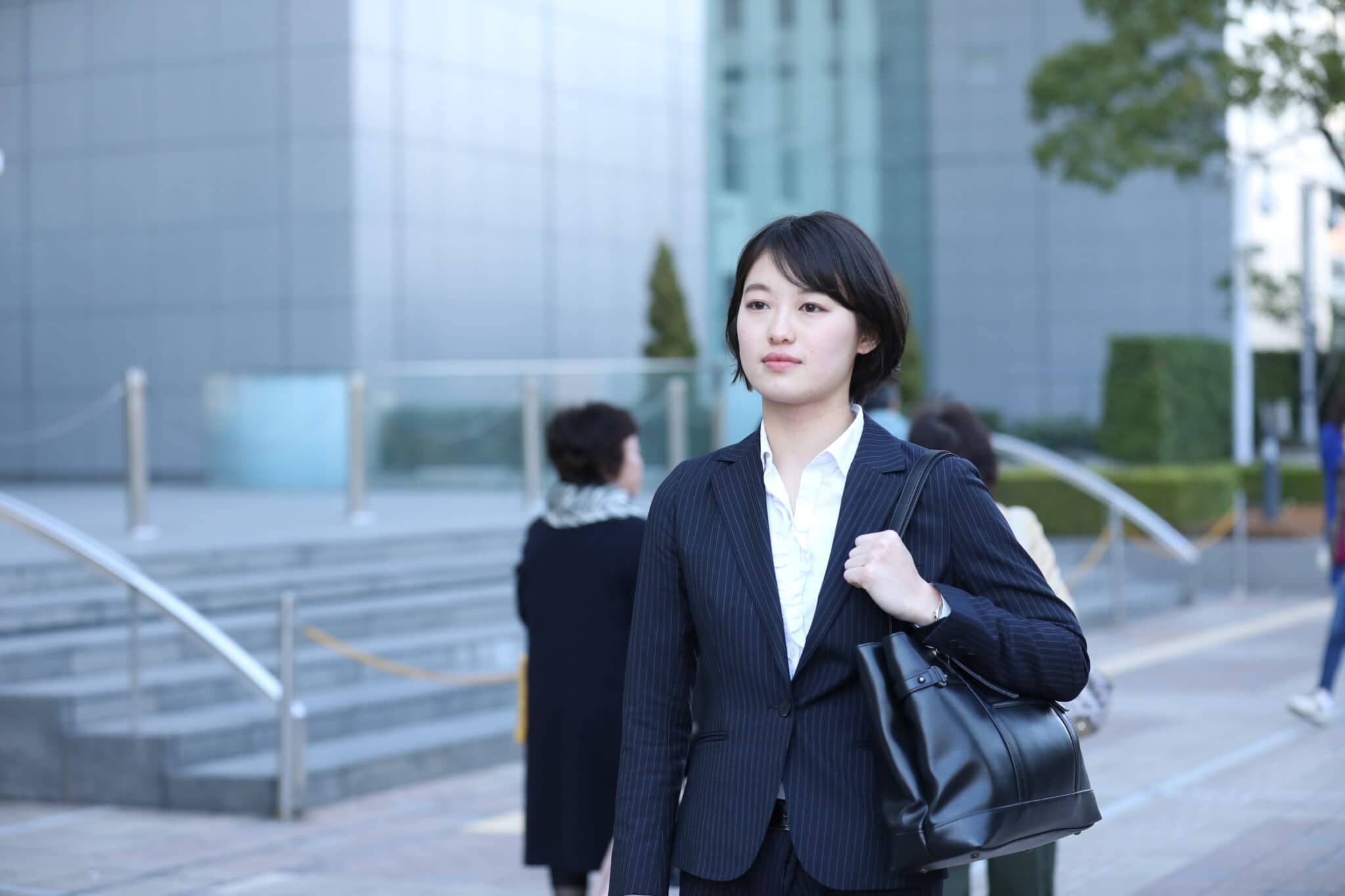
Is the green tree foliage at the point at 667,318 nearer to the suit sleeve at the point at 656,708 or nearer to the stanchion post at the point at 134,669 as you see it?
the stanchion post at the point at 134,669

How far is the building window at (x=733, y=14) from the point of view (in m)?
29.8

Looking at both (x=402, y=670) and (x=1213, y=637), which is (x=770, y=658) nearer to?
(x=402, y=670)

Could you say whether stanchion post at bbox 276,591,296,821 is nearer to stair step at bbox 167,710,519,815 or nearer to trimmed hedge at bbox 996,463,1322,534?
stair step at bbox 167,710,519,815

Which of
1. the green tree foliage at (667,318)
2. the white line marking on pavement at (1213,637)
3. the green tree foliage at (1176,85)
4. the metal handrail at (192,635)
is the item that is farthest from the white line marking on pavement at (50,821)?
the green tree foliage at (667,318)

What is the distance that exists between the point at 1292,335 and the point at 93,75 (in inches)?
874

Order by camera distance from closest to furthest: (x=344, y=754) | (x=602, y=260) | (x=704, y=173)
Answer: (x=344, y=754), (x=602, y=260), (x=704, y=173)

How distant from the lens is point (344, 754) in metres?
8.06

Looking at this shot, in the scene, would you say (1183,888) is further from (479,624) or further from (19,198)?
(19,198)

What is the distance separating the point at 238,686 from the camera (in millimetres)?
8664

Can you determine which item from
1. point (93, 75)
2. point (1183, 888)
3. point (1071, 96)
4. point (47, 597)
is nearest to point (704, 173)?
point (1071, 96)

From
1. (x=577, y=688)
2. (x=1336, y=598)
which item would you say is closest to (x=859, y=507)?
(x=577, y=688)

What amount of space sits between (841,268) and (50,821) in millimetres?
5973

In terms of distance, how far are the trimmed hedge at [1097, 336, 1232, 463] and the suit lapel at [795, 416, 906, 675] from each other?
18348mm

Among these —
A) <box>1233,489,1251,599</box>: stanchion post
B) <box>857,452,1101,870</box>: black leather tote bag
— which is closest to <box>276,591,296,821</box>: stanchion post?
<box>857,452,1101,870</box>: black leather tote bag
